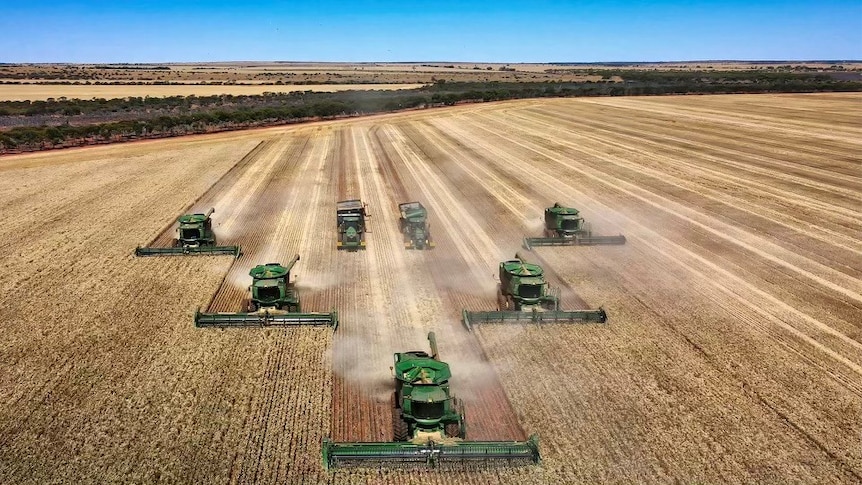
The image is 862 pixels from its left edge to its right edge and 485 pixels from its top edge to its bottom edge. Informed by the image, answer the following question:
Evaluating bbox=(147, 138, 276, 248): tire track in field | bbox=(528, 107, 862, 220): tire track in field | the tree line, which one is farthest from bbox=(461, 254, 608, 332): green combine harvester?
the tree line

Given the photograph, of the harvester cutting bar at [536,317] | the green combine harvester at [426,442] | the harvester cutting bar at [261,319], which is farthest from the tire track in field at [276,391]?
the harvester cutting bar at [536,317]

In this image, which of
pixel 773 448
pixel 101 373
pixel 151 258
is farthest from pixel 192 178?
pixel 773 448

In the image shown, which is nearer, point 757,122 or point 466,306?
point 466,306

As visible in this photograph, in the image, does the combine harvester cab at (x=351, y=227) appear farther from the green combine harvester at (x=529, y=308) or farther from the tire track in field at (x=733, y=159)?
the tire track in field at (x=733, y=159)

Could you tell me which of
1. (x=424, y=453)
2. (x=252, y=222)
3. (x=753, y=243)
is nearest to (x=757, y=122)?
(x=753, y=243)

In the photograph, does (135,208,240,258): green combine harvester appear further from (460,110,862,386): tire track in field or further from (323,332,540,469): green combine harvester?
(460,110,862,386): tire track in field

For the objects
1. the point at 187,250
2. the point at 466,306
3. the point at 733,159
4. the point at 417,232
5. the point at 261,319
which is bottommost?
the point at 466,306

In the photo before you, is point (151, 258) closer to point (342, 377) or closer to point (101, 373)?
point (101, 373)

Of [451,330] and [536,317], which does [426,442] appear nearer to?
[451,330]
